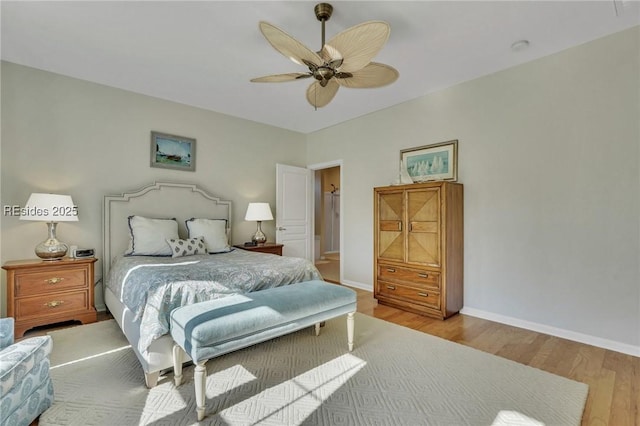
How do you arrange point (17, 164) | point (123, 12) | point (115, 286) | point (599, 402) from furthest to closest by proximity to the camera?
point (17, 164), point (115, 286), point (123, 12), point (599, 402)

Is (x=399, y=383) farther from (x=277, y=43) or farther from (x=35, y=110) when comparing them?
(x=35, y=110)

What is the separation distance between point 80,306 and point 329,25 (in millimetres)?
3700

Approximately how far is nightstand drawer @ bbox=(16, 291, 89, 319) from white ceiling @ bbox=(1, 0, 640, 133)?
2437mm

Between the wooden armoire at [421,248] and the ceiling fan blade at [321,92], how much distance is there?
1.44 meters

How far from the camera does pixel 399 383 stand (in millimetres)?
2004

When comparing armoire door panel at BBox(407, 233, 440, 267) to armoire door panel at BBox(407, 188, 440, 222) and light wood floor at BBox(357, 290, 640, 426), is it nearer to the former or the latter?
armoire door panel at BBox(407, 188, 440, 222)

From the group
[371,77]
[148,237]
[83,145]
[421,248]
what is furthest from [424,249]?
[83,145]

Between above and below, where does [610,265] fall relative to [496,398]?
above

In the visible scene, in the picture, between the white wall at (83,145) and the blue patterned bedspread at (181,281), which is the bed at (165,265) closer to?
the blue patterned bedspread at (181,281)

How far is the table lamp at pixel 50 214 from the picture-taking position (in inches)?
113

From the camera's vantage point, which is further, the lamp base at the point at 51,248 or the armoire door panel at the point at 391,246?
the armoire door panel at the point at 391,246

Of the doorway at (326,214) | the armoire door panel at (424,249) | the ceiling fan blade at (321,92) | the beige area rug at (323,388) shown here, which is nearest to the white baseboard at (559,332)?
the armoire door panel at (424,249)

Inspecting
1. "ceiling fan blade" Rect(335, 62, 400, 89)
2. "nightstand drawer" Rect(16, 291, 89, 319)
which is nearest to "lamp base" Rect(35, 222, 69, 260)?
"nightstand drawer" Rect(16, 291, 89, 319)

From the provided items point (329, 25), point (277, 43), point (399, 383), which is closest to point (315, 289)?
point (399, 383)
